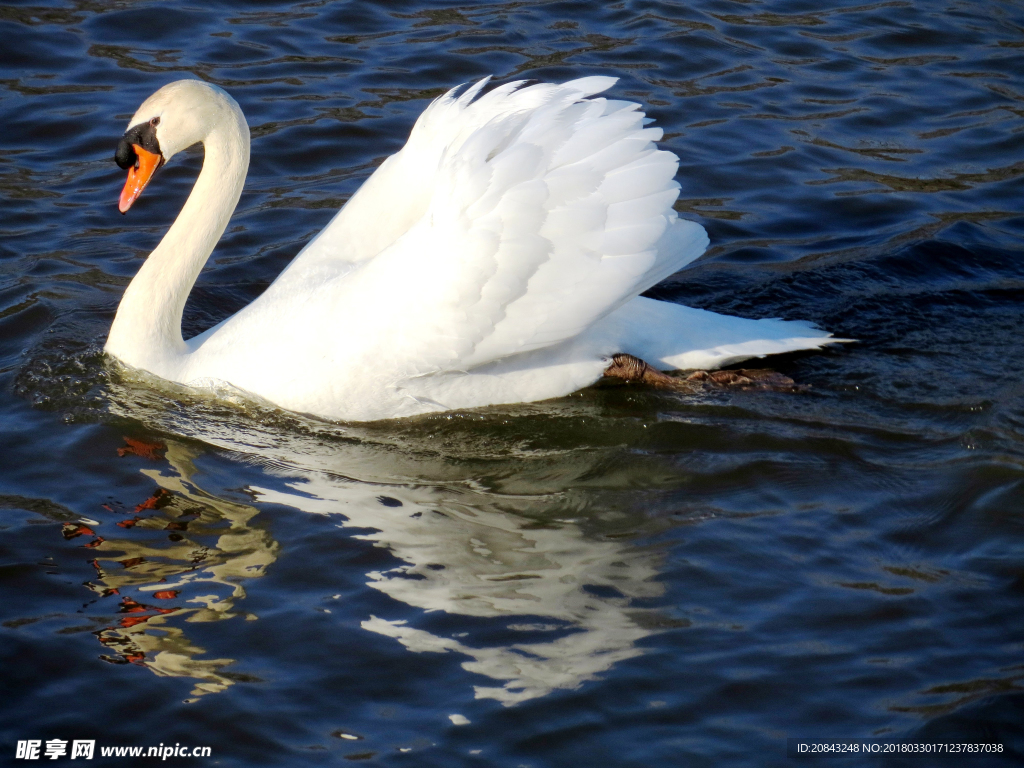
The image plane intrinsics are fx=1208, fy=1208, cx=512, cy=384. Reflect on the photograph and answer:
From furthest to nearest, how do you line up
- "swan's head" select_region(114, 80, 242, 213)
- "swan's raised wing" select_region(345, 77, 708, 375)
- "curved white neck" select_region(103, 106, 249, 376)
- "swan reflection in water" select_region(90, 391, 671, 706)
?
"curved white neck" select_region(103, 106, 249, 376), "swan's head" select_region(114, 80, 242, 213), "swan's raised wing" select_region(345, 77, 708, 375), "swan reflection in water" select_region(90, 391, 671, 706)

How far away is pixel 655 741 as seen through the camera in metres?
3.87

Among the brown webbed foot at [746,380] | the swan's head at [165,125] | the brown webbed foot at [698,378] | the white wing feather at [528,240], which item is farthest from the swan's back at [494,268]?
the swan's head at [165,125]

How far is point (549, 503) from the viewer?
5.26m

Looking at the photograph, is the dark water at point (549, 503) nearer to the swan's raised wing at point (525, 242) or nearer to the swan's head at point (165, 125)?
the swan's raised wing at point (525, 242)

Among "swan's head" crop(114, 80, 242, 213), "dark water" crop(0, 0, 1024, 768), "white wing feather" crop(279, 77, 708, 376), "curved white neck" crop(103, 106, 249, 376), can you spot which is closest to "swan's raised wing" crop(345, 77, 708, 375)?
"white wing feather" crop(279, 77, 708, 376)

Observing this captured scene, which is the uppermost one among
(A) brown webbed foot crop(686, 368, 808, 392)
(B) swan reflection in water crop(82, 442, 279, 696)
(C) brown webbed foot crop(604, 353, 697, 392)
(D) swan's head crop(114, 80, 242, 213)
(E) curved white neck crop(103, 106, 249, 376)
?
(D) swan's head crop(114, 80, 242, 213)

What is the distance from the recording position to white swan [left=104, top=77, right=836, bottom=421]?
5.39 metres

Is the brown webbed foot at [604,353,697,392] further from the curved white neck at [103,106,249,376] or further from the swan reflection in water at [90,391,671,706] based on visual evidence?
the curved white neck at [103,106,249,376]

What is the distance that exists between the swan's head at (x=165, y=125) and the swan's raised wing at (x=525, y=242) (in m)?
→ 1.17

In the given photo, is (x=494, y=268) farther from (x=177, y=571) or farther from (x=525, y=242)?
(x=177, y=571)

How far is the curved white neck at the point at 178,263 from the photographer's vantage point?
6.08 meters

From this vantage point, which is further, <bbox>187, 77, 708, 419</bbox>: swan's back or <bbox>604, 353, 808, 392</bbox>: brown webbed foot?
<bbox>604, 353, 808, 392</bbox>: brown webbed foot

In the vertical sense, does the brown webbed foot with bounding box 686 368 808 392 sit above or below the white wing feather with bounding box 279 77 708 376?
below

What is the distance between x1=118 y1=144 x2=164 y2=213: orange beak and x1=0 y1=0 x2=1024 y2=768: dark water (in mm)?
904
